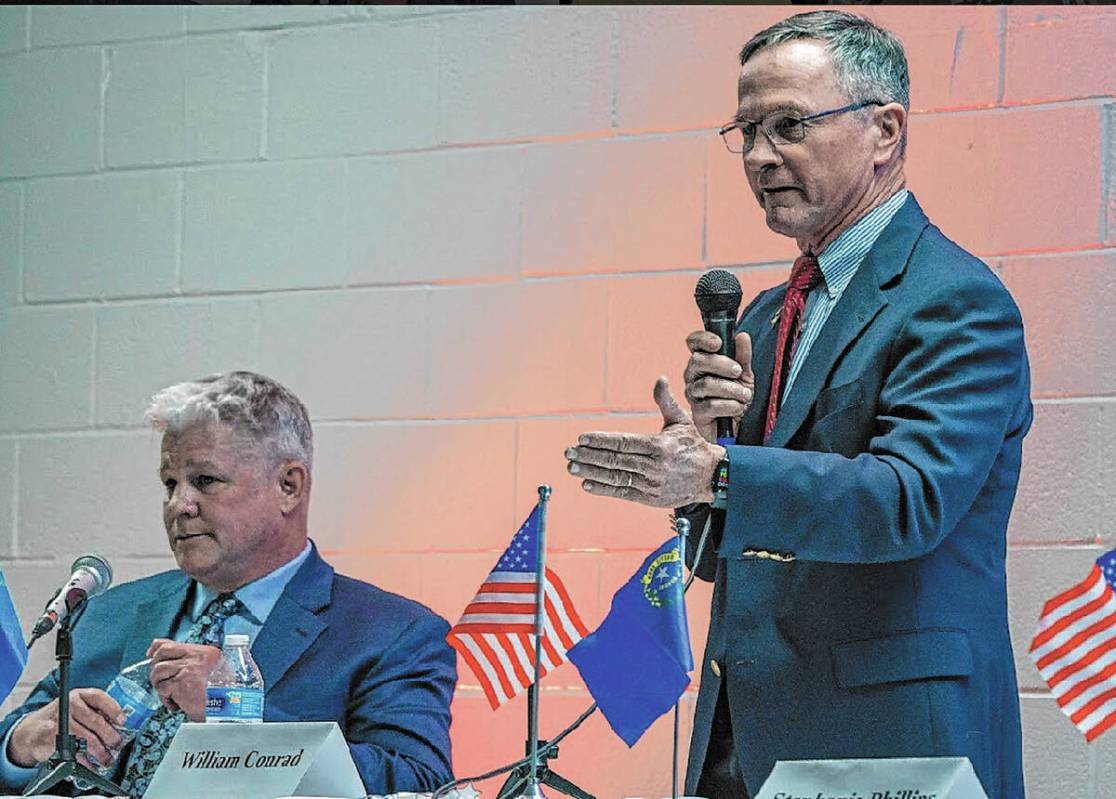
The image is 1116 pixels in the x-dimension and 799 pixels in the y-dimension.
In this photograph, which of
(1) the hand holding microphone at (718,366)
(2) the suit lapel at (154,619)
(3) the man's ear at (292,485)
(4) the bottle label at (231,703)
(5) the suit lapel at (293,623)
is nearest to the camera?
(1) the hand holding microphone at (718,366)

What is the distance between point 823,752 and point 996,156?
1.43 meters

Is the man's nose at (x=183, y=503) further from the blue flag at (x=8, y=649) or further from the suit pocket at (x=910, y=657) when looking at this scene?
the suit pocket at (x=910, y=657)

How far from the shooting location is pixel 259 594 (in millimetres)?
3420

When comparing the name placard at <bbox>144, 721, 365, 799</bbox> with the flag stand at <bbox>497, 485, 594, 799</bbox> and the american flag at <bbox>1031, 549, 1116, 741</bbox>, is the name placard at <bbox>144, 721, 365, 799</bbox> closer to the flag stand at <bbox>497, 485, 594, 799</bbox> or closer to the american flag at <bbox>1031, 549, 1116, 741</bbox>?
the flag stand at <bbox>497, 485, 594, 799</bbox>

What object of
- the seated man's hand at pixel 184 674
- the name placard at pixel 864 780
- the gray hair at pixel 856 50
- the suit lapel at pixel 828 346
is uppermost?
the gray hair at pixel 856 50

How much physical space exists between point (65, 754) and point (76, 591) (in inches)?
9.5

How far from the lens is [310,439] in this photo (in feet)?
11.7

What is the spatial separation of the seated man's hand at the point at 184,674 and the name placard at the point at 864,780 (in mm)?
1370

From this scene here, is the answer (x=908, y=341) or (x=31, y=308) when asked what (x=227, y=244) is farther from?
(x=908, y=341)

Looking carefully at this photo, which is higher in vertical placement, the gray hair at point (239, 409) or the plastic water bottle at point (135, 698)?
the gray hair at point (239, 409)

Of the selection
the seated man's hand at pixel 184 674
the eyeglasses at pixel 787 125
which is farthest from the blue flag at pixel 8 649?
the eyeglasses at pixel 787 125

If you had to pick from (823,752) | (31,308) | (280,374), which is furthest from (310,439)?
(823,752)

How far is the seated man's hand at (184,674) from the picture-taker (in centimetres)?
298

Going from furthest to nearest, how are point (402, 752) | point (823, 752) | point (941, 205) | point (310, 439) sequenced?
point (310, 439) < point (941, 205) < point (402, 752) < point (823, 752)
